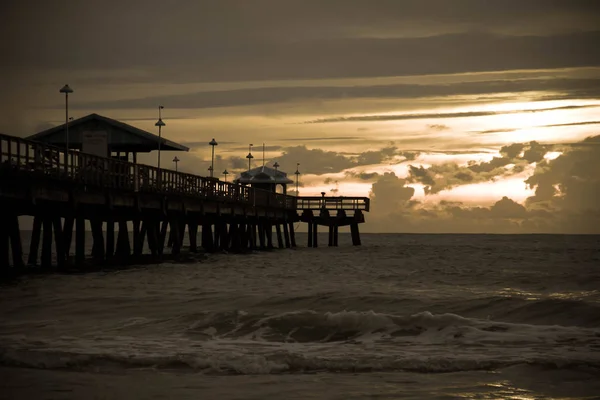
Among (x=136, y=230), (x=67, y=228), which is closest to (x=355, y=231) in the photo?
(x=136, y=230)

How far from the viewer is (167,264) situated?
125ft

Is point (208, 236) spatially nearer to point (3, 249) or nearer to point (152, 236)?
point (152, 236)

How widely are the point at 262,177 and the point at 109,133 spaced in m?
26.9

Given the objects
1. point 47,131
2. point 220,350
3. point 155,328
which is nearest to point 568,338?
point 220,350

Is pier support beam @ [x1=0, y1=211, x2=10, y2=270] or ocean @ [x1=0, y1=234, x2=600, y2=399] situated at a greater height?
pier support beam @ [x1=0, y1=211, x2=10, y2=270]

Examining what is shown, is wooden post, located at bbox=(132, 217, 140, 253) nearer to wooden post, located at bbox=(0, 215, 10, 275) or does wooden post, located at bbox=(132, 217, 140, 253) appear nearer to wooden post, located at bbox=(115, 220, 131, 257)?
wooden post, located at bbox=(115, 220, 131, 257)

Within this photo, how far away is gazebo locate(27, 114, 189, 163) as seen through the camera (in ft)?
141

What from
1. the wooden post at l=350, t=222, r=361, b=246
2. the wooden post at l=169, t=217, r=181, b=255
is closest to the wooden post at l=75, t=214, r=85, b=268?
the wooden post at l=169, t=217, r=181, b=255

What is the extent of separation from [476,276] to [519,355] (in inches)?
825

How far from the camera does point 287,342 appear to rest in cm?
1591

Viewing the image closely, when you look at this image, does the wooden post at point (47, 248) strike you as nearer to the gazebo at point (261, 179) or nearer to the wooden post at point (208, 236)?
the wooden post at point (208, 236)

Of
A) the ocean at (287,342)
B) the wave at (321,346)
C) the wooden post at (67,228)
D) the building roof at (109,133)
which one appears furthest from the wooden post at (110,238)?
the wave at (321,346)

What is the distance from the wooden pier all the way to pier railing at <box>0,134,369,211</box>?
0.03 meters

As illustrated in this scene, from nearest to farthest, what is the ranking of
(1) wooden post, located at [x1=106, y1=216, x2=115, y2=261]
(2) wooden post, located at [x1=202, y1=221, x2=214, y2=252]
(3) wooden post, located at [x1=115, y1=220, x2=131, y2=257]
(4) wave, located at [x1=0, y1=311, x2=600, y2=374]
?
1. (4) wave, located at [x1=0, y1=311, x2=600, y2=374]
2. (3) wooden post, located at [x1=115, y1=220, x2=131, y2=257]
3. (1) wooden post, located at [x1=106, y1=216, x2=115, y2=261]
4. (2) wooden post, located at [x1=202, y1=221, x2=214, y2=252]
